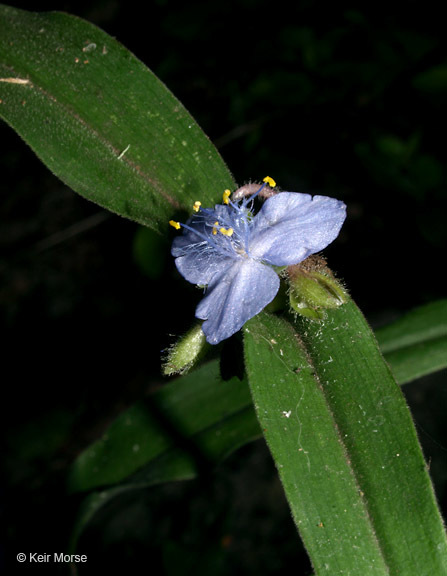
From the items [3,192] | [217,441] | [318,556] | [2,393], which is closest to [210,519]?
[217,441]

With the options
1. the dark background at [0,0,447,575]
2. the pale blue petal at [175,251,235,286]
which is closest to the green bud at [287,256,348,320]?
the pale blue petal at [175,251,235,286]

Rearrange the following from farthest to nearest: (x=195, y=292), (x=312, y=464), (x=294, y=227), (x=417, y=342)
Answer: (x=417, y=342), (x=195, y=292), (x=294, y=227), (x=312, y=464)

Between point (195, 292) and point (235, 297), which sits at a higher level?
point (235, 297)

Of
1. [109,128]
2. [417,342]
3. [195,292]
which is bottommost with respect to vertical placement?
[417,342]

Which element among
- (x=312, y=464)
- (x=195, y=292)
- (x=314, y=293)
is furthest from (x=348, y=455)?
(x=195, y=292)

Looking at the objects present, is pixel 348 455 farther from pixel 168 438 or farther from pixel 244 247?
pixel 168 438

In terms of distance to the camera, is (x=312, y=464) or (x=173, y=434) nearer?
(x=312, y=464)
